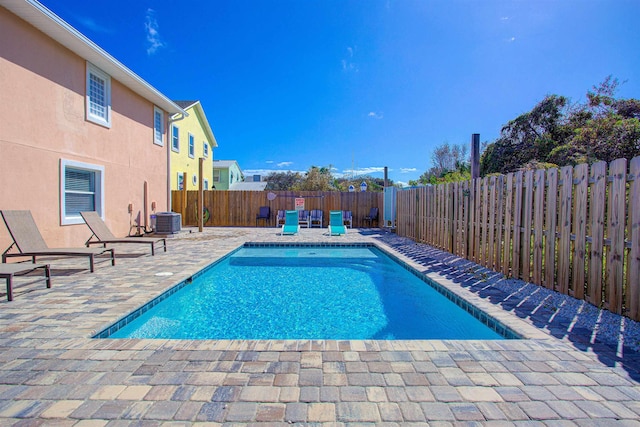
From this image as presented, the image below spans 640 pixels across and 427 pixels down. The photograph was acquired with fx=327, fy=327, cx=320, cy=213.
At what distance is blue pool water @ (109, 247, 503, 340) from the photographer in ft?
12.7

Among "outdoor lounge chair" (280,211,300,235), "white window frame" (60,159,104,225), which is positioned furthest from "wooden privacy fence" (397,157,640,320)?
"white window frame" (60,159,104,225)

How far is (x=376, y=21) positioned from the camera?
1079 cm

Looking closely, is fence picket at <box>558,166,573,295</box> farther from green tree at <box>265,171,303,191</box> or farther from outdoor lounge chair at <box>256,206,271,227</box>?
green tree at <box>265,171,303,191</box>

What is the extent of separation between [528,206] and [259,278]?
476cm

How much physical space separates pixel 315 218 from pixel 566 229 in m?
12.1

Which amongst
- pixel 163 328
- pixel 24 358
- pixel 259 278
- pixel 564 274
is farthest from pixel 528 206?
pixel 24 358

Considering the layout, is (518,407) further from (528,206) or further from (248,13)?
(248,13)

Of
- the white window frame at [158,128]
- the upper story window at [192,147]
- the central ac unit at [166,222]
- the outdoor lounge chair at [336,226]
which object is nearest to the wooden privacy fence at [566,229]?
the outdoor lounge chair at [336,226]

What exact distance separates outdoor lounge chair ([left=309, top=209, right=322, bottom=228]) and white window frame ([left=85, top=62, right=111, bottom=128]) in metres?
9.07

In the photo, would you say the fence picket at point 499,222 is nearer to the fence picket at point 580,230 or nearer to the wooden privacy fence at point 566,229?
the wooden privacy fence at point 566,229

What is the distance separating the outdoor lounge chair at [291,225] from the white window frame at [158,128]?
5.42 metres

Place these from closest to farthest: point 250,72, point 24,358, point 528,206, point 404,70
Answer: point 24,358
point 528,206
point 404,70
point 250,72

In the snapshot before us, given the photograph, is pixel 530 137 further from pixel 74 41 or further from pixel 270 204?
pixel 74 41

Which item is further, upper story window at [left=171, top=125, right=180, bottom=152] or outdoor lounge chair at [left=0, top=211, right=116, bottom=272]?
upper story window at [left=171, top=125, right=180, bottom=152]
